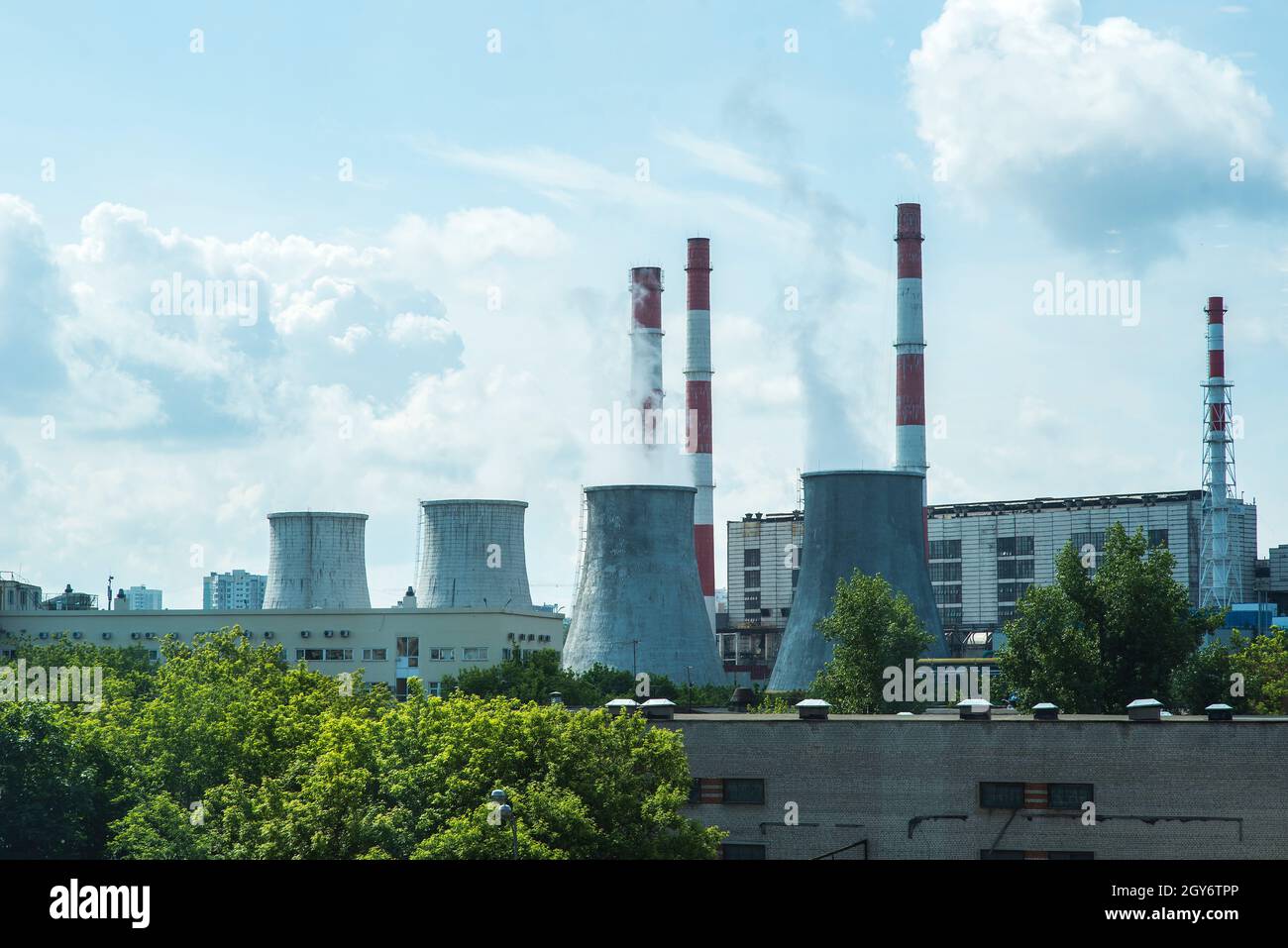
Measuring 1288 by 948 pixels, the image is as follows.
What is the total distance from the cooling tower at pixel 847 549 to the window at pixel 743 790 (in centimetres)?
2578

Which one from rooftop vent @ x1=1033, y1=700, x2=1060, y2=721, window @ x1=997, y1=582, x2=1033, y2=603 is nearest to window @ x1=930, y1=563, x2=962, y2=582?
window @ x1=997, y1=582, x2=1033, y2=603

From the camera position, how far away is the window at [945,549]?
320 ft

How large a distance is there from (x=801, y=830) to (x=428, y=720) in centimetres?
737

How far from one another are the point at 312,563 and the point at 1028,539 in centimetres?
4460

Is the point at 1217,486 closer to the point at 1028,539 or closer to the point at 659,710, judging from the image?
the point at 1028,539

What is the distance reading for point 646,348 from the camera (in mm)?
74562

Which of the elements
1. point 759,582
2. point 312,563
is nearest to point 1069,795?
point 312,563

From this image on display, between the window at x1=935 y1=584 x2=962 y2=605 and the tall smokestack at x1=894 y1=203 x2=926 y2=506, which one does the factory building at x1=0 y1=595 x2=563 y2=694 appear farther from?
the window at x1=935 y1=584 x2=962 y2=605

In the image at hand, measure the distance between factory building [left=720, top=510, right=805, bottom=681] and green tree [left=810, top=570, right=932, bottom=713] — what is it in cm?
4895

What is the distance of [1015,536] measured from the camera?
314 feet
